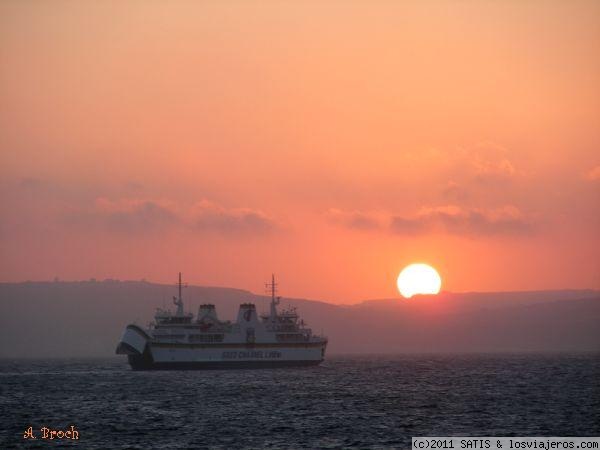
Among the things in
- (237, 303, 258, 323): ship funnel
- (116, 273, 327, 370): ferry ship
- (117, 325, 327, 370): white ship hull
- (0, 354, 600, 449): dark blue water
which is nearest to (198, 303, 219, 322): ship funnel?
(116, 273, 327, 370): ferry ship

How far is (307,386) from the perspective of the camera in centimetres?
11681

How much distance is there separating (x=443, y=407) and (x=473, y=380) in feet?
160

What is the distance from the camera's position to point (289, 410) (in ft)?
285

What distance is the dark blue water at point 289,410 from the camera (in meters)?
68.3

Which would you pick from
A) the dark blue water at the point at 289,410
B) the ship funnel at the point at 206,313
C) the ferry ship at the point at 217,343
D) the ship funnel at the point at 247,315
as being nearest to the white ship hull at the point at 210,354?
the ferry ship at the point at 217,343

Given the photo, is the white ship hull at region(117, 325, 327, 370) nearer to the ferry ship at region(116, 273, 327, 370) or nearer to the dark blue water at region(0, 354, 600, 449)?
the ferry ship at region(116, 273, 327, 370)

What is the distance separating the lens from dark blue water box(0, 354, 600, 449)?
68312 millimetres

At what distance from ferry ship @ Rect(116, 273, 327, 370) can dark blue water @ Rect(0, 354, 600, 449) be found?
1097 centimetres

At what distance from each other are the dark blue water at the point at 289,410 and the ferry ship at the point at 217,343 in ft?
36.0

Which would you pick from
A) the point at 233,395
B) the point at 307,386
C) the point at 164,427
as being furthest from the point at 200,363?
the point at 164,427

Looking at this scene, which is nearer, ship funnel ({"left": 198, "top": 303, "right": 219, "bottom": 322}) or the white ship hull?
the white ship hull

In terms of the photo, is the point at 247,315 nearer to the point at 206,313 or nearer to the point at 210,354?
the point at 206,313

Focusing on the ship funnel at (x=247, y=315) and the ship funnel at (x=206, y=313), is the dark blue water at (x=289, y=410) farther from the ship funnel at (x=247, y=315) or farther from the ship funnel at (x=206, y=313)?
the ship funnel at (x=206, y=313)

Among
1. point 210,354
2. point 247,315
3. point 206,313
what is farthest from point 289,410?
point 206,313
